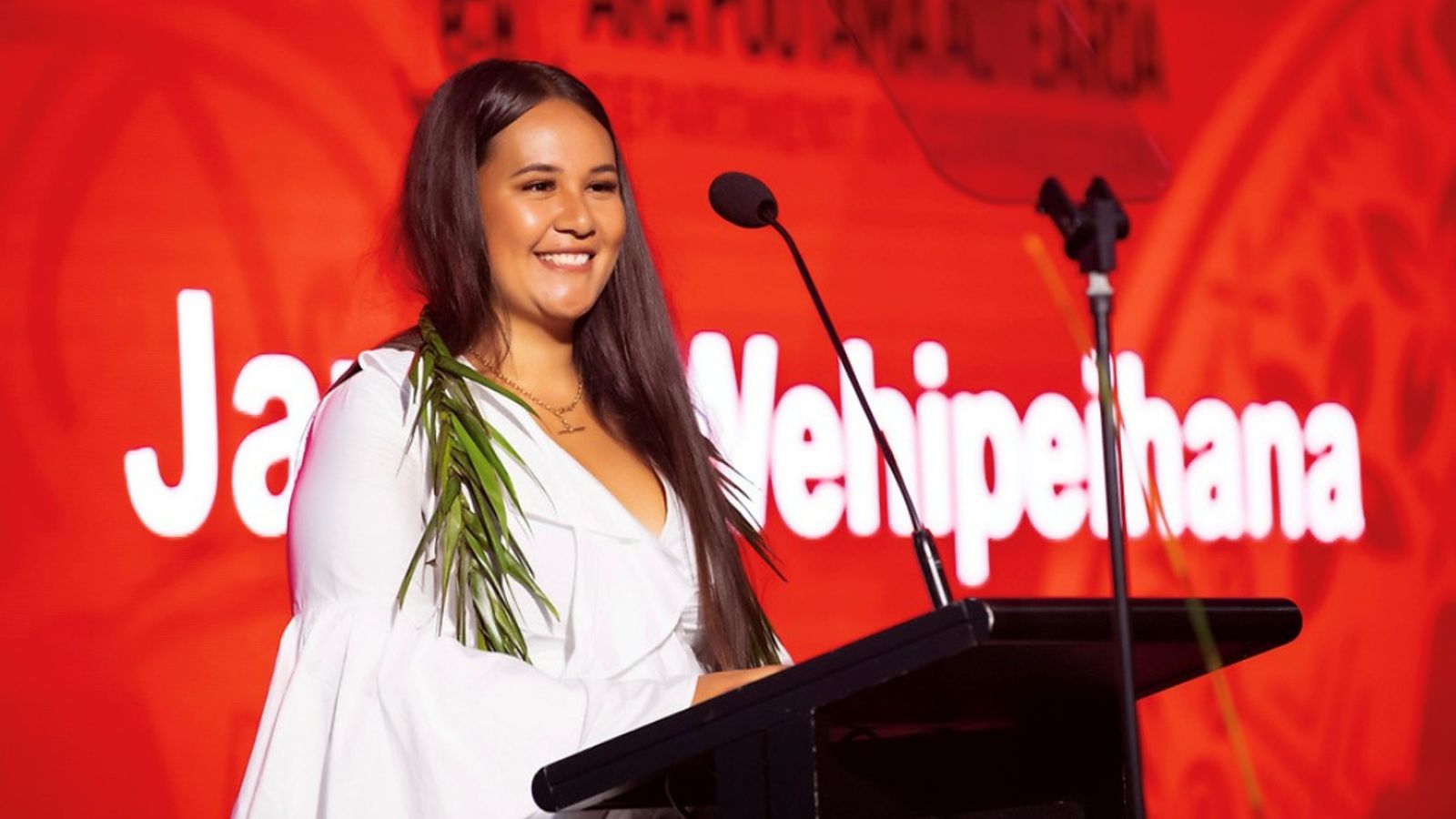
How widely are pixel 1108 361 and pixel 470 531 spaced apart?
2.53 feet

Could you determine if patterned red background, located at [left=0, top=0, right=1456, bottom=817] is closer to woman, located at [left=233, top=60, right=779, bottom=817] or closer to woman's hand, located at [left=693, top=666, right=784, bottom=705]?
A: woman, located at [left=233, top=60, right=779, bottom=817]

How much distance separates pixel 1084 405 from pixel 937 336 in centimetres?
41

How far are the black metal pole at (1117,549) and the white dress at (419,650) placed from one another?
0.46m

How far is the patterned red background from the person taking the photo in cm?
281

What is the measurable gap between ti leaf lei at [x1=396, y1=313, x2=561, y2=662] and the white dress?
0.07 ft

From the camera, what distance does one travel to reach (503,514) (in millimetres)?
1837

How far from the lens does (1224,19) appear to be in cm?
412

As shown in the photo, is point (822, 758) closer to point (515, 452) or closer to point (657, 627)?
point (657, 627)

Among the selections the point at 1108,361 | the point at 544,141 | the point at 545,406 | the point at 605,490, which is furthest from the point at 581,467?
the point at 1108,361

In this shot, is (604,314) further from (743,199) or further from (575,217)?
(743,199)

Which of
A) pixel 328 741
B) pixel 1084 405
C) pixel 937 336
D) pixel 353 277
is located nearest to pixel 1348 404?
pixel 1084 405

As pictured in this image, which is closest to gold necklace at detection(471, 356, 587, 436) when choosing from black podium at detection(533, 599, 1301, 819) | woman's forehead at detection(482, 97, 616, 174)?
woman's forehead at detection(482, 97, 616, 174)

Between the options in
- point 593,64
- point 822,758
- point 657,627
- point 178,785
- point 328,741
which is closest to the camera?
point 822,758

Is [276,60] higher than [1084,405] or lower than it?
higher
